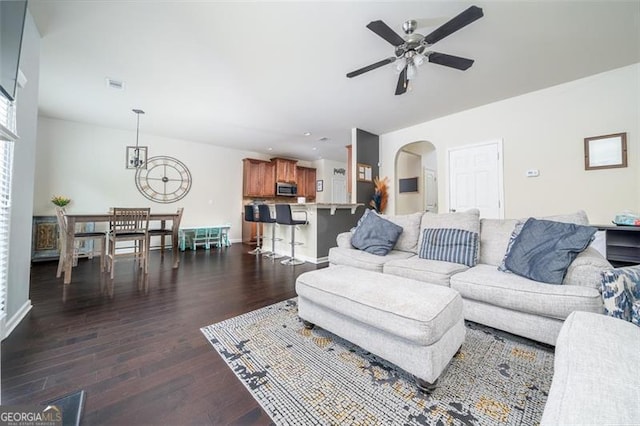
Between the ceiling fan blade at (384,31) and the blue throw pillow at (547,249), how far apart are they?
194cm

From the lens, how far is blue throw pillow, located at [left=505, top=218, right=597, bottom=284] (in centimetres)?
170

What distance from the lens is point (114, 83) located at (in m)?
3.23

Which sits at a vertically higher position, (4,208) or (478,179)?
(478,179)

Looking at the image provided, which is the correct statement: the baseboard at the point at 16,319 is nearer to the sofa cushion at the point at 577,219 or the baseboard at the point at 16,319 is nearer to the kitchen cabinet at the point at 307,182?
the sofa cushion at the point at 577,219

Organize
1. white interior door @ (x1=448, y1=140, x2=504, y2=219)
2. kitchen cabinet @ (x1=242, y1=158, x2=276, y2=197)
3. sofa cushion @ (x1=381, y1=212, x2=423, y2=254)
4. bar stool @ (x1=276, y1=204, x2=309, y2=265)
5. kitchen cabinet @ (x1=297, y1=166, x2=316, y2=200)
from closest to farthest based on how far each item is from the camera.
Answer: sofa cushion @ (x1=381, y1=212, x2=423, y2=254), white interior door @ (x1=448, y1=140, x2=504, y2=219), bar stool @ (x1=276, y1=204, x2=309, y2=265), kitchen cabinet @ (x1=242, y1=158, x2=276, y2=197), kitchen cabinet @ (x1=297, y1=166, x2=316, y2=200)

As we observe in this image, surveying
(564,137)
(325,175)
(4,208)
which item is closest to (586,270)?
(564,137)

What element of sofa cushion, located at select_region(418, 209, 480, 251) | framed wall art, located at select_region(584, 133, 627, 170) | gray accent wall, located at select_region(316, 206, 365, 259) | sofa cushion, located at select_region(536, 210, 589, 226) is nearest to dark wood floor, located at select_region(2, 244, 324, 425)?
gray accent wall, located at select_region(316, 206, 365, 259)

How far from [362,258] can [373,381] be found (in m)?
1.38

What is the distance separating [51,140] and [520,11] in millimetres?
7291

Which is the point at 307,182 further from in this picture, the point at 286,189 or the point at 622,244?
the point at 622,244

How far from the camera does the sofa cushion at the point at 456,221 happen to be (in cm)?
242

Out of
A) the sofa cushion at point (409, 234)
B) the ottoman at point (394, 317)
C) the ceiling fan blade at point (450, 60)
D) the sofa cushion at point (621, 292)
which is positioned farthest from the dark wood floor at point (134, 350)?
the ceiling fan blade at point (450, 60)

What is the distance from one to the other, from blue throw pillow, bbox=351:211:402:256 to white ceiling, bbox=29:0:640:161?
1855mm

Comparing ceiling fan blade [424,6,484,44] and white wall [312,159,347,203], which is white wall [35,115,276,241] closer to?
white wall [312,159,347,203]
